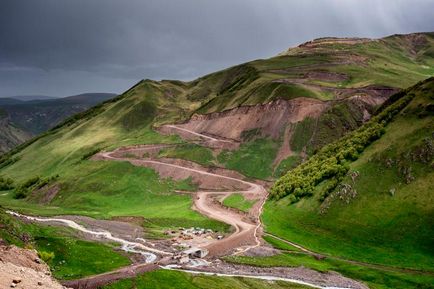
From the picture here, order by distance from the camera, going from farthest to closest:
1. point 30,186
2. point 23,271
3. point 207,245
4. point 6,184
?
point 6,184
point 30,186
point 207,245
point 23,271

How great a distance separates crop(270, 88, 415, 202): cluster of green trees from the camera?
111750mm

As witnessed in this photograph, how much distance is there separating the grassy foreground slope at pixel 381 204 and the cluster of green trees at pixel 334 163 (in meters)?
0.68

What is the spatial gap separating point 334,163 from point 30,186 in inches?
4970

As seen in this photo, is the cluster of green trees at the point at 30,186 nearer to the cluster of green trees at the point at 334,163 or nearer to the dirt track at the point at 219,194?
the dirt track at the point at 219,194

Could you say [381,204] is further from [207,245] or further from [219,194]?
[219,194]

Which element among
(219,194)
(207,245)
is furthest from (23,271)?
(219,194)

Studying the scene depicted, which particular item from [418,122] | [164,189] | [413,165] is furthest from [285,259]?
[164,189]

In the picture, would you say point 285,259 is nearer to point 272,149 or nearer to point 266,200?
point 266,200

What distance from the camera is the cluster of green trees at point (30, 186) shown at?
17438 centimetres

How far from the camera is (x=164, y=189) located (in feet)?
505

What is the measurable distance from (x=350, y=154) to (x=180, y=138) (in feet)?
310

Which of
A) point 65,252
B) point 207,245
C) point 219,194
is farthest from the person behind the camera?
point 219,194

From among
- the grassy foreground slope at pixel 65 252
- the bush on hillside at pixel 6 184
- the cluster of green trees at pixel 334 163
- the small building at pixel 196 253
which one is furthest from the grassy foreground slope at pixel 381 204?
the bush on hillside at pixel 6 184

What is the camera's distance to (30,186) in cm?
18525
